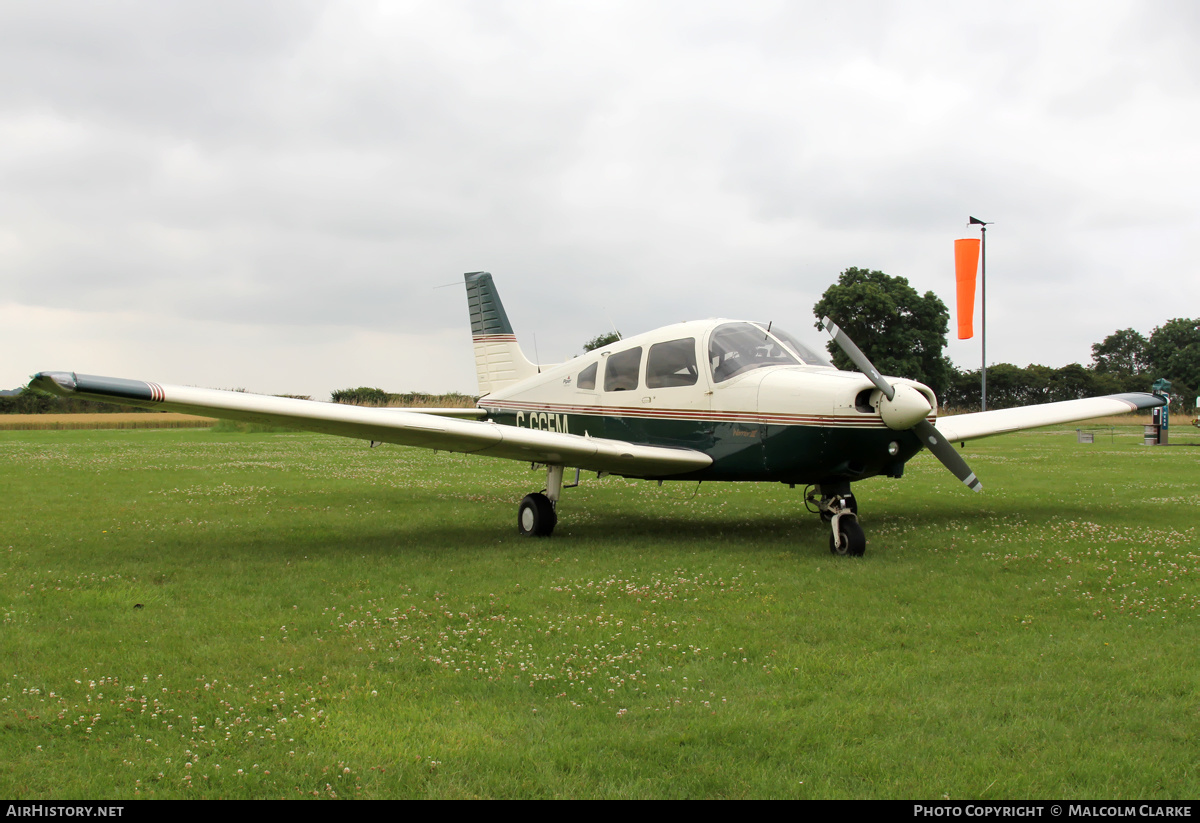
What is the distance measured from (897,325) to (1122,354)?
59.3 meters

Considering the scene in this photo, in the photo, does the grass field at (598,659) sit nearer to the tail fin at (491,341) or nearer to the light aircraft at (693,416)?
the light aircraft at (693,416)

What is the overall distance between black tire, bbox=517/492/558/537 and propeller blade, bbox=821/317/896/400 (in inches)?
152

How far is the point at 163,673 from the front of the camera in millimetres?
4551

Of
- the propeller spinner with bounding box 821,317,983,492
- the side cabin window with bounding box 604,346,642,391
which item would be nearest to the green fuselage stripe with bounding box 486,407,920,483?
the propeller spinner with bounding box 821,317,983,492

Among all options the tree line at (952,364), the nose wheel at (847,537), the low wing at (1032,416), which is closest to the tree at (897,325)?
the tree line at (952,364)

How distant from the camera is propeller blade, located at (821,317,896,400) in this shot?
7.80m

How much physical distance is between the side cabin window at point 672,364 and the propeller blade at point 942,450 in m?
2.58

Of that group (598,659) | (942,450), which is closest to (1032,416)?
(942,450)

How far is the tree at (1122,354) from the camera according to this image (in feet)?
312

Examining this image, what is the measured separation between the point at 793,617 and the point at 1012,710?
187 cm

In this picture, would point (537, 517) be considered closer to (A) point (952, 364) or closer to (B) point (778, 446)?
(B) point (778, 446)

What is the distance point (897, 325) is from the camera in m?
55.8

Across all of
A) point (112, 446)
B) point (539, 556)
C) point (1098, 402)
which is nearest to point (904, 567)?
point (539, 556)
